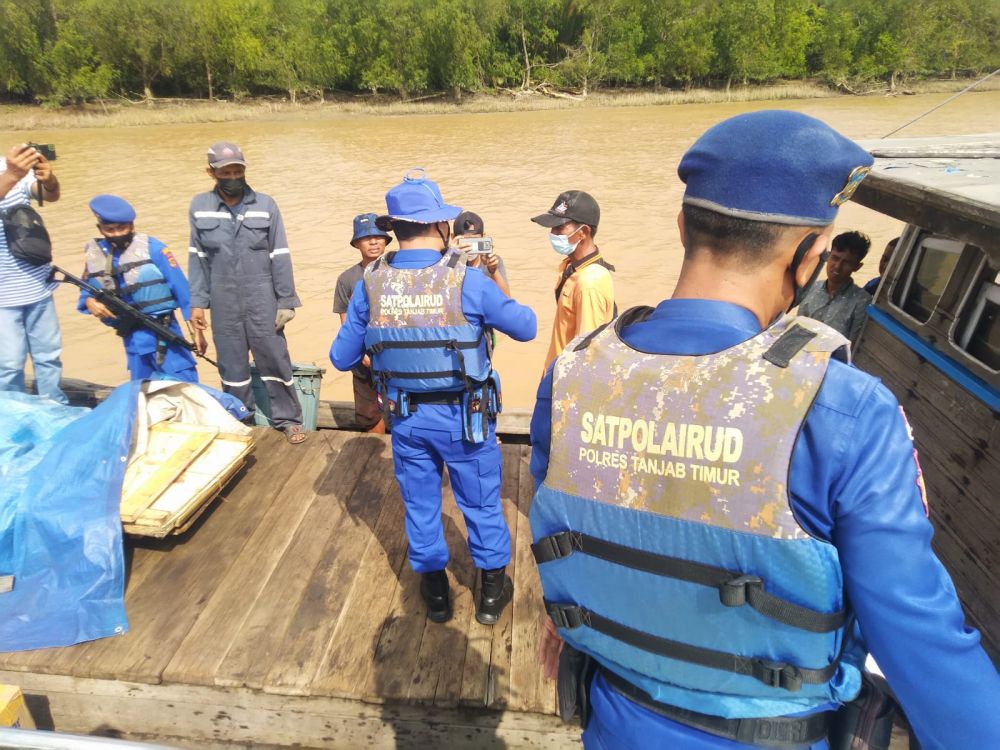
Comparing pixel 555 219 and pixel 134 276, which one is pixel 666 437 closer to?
pixel 555 219

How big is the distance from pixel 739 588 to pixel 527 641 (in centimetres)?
205

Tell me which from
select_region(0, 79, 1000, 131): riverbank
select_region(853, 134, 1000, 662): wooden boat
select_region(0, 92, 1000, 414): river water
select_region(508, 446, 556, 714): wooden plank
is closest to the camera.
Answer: select_region(853, 134, 1000, 662): wooden boat

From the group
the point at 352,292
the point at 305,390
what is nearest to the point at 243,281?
the point at 352,292

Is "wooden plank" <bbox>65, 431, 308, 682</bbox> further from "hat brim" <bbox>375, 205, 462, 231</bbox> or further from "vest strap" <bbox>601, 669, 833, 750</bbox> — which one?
"vest strap" <bbox>601, 669, 833, 750</bbox>

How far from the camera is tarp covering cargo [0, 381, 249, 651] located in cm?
300

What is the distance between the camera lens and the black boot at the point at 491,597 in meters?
3.06

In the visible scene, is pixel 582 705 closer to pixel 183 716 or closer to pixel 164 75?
pixel 183 716

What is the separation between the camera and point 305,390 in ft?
17.2

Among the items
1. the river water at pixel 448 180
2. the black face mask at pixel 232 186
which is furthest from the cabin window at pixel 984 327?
the river water at pixel 448 180

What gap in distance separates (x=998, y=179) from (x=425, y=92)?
48.9 meters

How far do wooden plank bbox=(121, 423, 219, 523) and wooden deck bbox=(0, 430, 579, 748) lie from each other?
332 millimetres

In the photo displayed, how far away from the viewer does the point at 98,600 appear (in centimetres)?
307

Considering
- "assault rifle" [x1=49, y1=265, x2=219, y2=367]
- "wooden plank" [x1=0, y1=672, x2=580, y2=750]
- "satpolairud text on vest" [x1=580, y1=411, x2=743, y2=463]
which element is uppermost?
"satpolairud text on vest" [x1=580, y1=411, x2=743, y2=463]

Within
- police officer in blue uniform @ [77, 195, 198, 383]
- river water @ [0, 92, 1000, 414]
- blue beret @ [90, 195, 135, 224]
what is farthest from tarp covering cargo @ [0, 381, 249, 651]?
river water @ [0, 92, 1000, 414]
